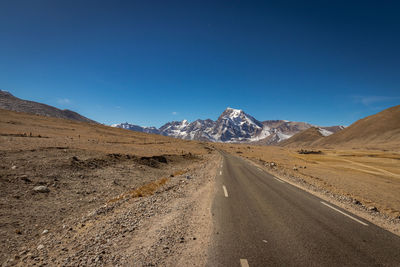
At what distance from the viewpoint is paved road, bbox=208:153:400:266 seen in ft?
16.3

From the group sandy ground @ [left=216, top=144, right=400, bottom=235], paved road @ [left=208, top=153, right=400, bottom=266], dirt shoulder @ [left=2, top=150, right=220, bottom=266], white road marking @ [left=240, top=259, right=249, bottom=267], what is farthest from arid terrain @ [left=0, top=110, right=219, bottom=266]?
sandy ground @ [left=216, top=144, right=400, bottom=235]

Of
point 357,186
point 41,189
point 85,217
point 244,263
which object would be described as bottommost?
point 85,217

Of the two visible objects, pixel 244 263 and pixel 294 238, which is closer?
pixel 244 263

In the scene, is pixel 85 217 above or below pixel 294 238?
below

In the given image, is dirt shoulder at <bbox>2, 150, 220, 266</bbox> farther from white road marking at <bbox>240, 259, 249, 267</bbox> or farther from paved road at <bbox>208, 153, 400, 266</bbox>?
white road marking at <bbox>240, 259, 249, 267</bbox>

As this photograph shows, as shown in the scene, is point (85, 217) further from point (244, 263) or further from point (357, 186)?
point (357, 186)

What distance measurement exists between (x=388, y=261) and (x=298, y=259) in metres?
2.63

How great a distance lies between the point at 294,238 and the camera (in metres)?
6.08

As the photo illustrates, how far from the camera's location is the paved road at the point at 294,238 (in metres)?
4.98

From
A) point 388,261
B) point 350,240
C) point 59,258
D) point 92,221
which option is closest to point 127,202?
point 92,221

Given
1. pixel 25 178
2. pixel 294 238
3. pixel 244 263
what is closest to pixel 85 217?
pixel 25 178

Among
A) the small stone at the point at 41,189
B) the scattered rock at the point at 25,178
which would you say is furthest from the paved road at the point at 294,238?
the scattered rock at the point at 25,178

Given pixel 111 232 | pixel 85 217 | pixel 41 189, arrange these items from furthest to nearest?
pixel 41 189 → pixel 85 217 → pixel 111 232

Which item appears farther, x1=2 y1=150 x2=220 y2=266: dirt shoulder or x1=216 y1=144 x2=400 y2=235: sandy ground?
x1=216 y1=144 x2=400 y2=235: sandy ground
